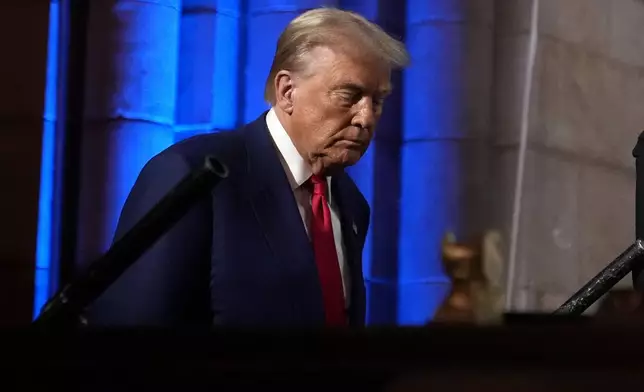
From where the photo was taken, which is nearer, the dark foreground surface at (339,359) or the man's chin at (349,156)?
the dark foreground surface at (339,359)

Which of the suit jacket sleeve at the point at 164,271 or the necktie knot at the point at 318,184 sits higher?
the necktie knot at the point at 318,184

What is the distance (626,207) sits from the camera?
217cm

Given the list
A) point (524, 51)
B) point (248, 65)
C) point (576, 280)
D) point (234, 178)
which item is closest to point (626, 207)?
point (576, 280)

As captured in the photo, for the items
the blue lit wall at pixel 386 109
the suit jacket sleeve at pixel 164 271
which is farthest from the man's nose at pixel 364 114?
the blue lit wall at pixel 386 109

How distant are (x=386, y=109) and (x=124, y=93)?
21.0 inches

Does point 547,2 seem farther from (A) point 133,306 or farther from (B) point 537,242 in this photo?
(A) point 133,306

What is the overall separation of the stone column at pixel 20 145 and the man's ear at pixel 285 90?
54 centimetres

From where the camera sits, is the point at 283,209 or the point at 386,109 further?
the point at 386,109

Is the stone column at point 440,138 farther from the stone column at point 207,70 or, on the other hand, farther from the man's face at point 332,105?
the man's face at point 332,105

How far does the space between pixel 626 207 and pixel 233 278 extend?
43.9 inches

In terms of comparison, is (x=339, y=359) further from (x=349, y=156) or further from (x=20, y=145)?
(x=20, y=145)

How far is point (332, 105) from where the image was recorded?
5.08 ft

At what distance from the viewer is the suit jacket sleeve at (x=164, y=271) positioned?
51.8 inches

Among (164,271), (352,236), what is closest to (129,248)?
(164,271)
